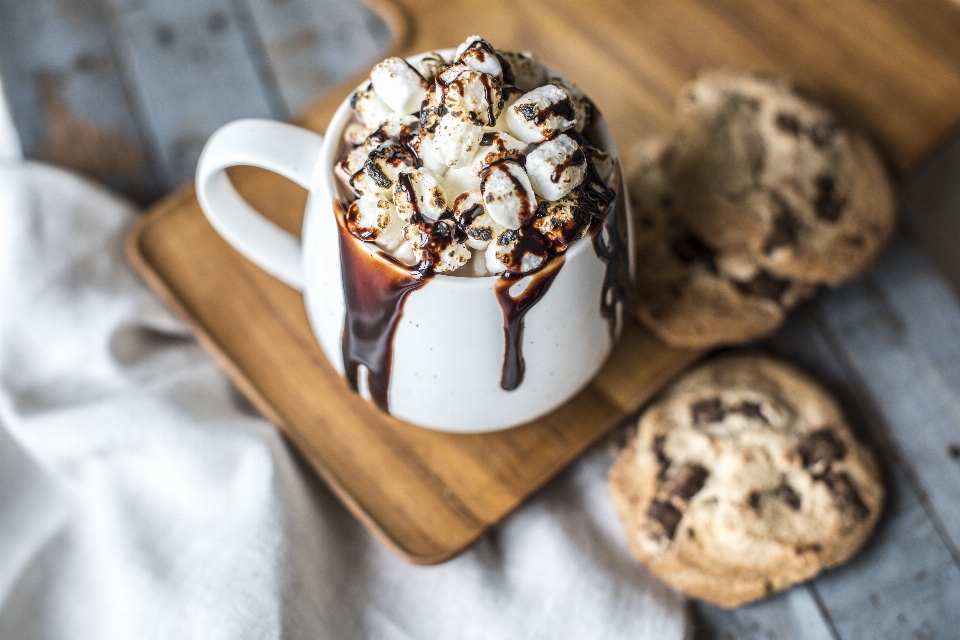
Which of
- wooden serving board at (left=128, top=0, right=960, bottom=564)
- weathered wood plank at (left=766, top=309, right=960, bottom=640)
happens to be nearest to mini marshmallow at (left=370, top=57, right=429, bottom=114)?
wooden serving board at (left=128, top=0, right=960, bottom=564)

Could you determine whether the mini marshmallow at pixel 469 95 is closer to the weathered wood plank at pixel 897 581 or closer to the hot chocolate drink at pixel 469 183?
the hot chocolate drink at pixel 469 183

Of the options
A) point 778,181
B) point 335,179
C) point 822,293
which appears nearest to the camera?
point 335,179

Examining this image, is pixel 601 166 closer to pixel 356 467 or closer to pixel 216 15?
pixel 356 467

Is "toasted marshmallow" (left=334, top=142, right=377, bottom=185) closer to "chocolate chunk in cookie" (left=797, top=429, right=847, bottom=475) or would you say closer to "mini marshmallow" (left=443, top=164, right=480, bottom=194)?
"mini marshmallow" (left=443, top=164, right=480, bottom=194)

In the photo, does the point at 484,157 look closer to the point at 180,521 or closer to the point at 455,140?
the point at 455,140

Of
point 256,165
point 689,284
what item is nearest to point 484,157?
point 256,165
